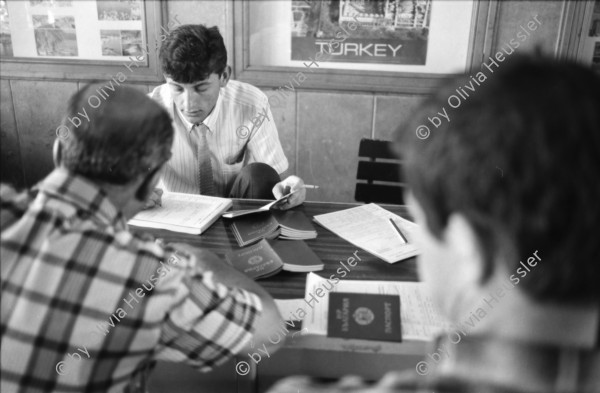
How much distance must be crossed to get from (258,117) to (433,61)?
1122mm

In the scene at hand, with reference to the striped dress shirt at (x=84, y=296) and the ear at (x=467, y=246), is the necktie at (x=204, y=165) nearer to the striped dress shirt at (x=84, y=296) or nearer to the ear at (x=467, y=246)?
the striped dress shirt at (x=84, y=296)

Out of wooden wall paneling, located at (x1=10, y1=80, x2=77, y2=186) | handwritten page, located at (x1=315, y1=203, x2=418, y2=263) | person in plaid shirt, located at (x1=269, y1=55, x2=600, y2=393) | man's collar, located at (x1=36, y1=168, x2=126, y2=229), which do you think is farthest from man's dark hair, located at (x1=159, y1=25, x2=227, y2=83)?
person in plaid shirt, located at (x1=269, y1=55, x2=600, y2=393)

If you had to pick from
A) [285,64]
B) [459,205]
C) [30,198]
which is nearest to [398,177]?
[285,64]

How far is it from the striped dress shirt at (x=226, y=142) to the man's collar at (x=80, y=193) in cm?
129

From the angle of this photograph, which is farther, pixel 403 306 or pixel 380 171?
pixel 380 171

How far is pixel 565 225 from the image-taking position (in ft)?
1.65

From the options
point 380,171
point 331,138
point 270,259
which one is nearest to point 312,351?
point 270,259

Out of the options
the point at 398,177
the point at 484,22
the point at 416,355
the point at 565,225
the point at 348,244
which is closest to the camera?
the point at 565,225

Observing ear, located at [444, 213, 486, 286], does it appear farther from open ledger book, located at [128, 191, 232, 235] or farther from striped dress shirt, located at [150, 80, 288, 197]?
striped dress shirt, located at [150, 80, 288, 197]

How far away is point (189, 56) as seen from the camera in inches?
77.2

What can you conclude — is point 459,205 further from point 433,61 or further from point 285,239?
point 433,61

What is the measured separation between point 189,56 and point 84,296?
4.32 feet

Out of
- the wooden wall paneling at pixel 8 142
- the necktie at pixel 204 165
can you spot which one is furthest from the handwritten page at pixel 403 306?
the wooden wall paneling at pixel 8 142

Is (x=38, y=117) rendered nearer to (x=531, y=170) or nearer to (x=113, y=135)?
(x=113, y=135)
